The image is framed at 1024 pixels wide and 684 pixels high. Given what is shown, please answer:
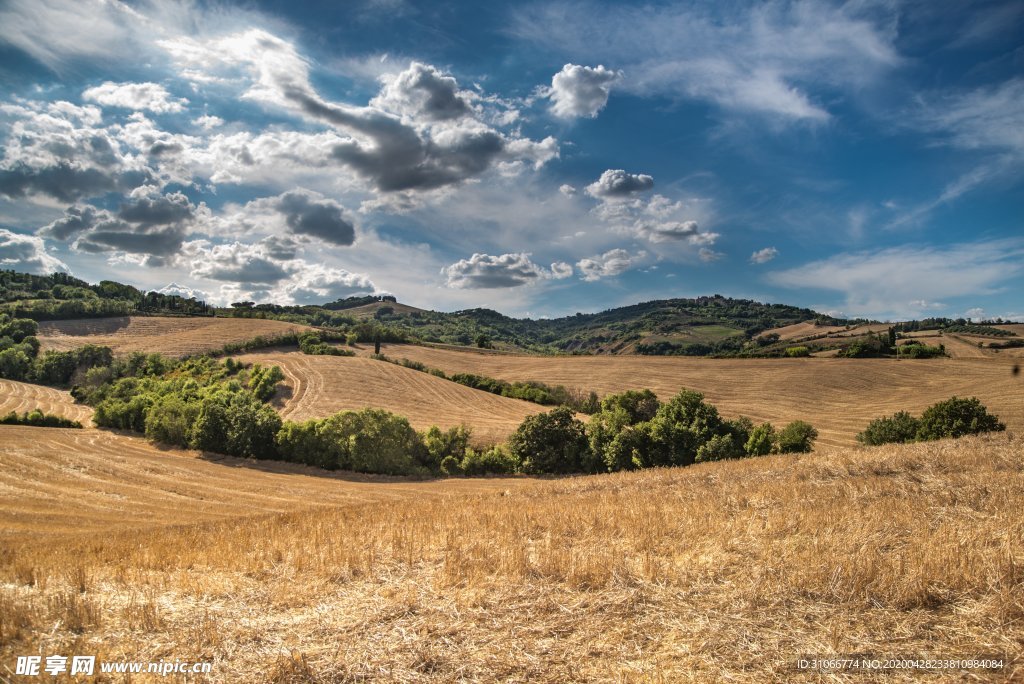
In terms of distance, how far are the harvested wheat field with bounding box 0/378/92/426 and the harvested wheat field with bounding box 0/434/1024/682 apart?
7822cm

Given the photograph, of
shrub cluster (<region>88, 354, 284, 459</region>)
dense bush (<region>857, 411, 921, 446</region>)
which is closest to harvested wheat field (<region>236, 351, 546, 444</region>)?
shrub cluster (<region>88, 354, 284, 459</region>)

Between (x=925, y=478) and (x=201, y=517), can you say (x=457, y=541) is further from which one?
(x=201, y=517)

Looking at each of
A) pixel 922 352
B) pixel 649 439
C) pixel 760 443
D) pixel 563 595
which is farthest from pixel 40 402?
pixel 922 352

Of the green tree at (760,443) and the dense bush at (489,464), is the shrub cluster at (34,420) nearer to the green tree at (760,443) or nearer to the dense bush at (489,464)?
the dense bush at (489,464)

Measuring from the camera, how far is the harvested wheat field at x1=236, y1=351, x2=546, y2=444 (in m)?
65.2

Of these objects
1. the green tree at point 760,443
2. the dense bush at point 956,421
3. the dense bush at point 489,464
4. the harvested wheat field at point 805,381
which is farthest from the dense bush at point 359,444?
the dense bush at point 956,421

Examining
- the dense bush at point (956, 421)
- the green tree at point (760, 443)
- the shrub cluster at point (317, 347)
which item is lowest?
the green tree at point (760, 443)

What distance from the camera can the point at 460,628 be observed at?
568 cm

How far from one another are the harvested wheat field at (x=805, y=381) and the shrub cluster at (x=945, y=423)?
40.8 feet

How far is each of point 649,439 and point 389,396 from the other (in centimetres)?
4382

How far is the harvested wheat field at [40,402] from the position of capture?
2675 inches

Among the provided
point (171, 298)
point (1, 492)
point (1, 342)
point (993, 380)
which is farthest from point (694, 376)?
point (171, 298)

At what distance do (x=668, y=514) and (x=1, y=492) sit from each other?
44.3m

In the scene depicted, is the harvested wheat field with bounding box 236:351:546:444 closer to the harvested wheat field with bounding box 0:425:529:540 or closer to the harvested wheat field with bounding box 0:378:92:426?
the harvested wheat field with bounding box 0:425:529:540
